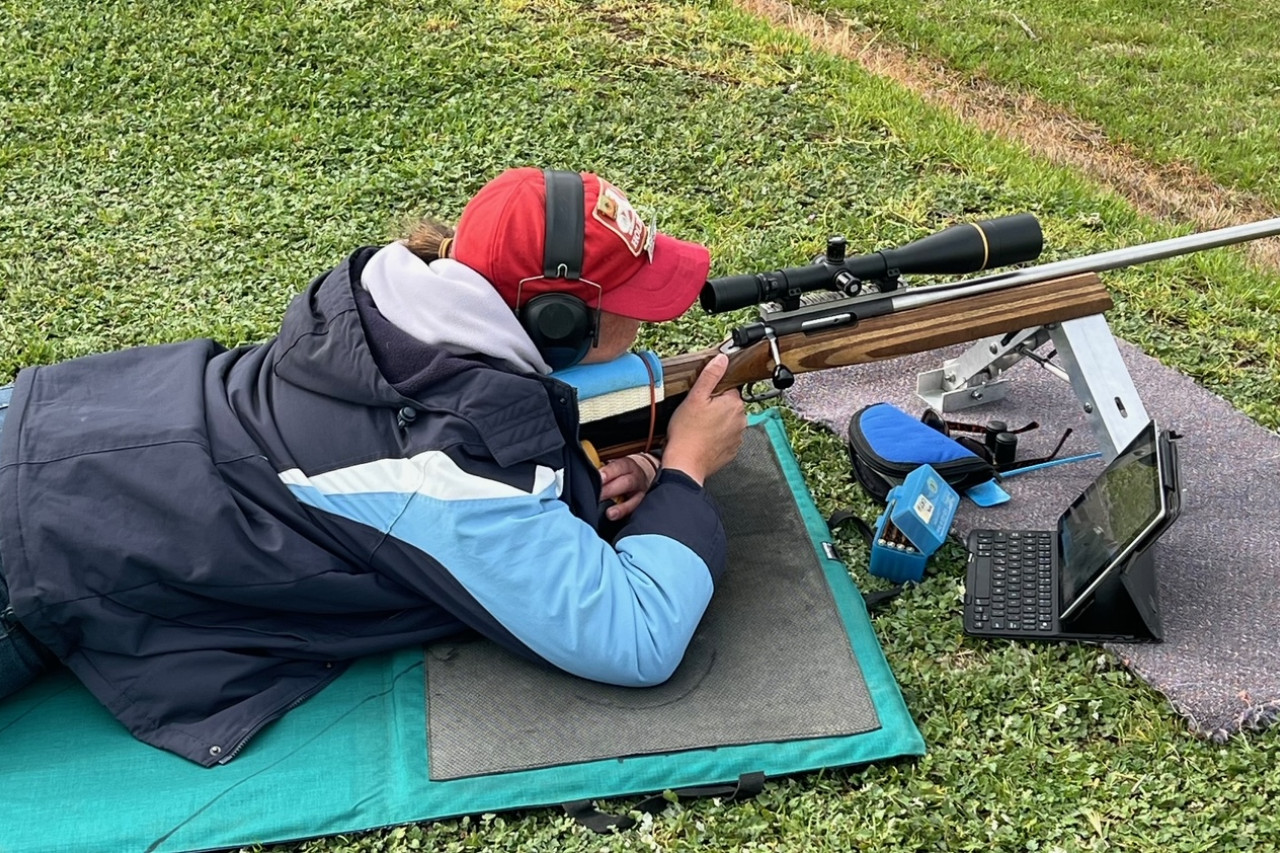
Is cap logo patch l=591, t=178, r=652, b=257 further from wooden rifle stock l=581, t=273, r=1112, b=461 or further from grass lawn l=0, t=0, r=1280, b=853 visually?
grass lawn l=0, t=0, r=1280, b=853

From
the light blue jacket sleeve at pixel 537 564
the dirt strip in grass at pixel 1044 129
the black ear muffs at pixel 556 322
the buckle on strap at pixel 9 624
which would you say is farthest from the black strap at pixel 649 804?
the dirt strip in grass at pixel 1044 129

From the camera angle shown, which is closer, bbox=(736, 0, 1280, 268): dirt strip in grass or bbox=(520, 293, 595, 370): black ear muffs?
bbox=(520, 293, 595, 370): black ear muffs

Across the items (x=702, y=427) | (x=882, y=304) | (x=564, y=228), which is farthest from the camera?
(x=882, y=304)

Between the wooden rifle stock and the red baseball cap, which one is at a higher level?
the red baseball cap

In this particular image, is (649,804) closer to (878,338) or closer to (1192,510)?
(878,338)

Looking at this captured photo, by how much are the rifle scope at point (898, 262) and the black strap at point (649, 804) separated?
53.6 inches

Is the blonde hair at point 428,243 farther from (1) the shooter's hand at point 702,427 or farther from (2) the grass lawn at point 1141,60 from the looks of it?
Answer: (2) the grass lawn at point 1141,60

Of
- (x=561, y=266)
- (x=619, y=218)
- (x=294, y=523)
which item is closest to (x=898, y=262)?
(x=619, y=218)

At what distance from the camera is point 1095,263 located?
3939mm

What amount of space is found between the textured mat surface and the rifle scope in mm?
977

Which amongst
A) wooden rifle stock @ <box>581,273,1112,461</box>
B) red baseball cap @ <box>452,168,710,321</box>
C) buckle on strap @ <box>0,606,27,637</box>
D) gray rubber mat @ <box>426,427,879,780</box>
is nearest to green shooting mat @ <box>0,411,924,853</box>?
gray rubber mat @ <box>426,427,879,780</box>

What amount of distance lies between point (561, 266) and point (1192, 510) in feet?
8.22

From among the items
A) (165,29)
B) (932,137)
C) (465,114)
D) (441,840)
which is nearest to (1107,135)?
(932,137)

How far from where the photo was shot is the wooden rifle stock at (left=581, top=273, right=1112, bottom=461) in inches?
143
